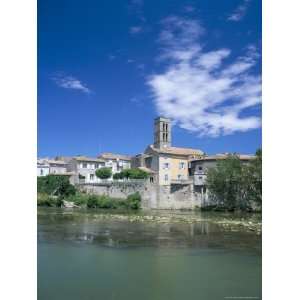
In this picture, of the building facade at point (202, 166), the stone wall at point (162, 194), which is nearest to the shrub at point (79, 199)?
the stone wall at point (162, 194)

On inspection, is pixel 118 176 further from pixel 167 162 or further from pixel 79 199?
pixel 79 199

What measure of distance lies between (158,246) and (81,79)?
6.15 feet

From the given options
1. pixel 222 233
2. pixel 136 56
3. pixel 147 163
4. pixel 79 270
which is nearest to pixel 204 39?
pixel 136 56

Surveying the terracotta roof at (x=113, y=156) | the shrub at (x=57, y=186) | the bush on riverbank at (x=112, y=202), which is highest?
the terracotta roof at (x=113, y=156)

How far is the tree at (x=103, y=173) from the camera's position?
12461 millimetres

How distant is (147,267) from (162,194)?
7.26m

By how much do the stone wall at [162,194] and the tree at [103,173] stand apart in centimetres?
188

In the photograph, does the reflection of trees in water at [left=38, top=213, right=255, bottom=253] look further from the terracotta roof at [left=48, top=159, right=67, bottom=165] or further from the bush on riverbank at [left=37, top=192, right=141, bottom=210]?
the terracotta roof at [left=48, top=159, right=67, bottom=165]

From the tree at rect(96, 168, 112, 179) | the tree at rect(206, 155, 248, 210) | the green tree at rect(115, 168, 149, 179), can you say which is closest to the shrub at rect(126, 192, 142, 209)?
the green tree at rect(115, 168, 149, 179)

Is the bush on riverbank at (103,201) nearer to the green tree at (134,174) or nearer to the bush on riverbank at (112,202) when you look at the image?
the bush on riverbank at (112,202)

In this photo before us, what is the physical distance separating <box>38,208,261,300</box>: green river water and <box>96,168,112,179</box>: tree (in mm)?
8119
